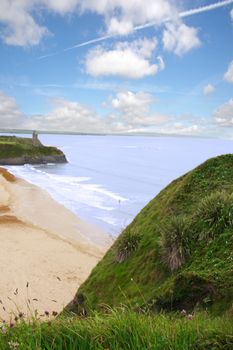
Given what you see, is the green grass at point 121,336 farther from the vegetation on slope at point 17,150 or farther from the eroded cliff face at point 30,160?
the vegetation on slope at point 17,150

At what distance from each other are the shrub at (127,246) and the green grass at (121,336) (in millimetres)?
6897

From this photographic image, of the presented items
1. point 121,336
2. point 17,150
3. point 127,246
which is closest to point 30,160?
point 17,150

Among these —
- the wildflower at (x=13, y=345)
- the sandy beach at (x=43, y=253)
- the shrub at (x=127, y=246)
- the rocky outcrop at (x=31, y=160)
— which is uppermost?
the wildflower at (x=13, y=345)

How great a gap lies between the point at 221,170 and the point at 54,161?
99.3 meters

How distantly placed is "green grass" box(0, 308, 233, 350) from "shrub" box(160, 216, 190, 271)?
4.69 m

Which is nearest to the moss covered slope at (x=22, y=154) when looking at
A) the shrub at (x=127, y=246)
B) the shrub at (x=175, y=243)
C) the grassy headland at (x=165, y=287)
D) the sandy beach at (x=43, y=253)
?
the sandy beach at (x=43, y=253)

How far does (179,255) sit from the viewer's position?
9.48 m

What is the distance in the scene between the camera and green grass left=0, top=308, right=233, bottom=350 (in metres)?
4.12

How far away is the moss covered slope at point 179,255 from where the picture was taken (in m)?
8.02

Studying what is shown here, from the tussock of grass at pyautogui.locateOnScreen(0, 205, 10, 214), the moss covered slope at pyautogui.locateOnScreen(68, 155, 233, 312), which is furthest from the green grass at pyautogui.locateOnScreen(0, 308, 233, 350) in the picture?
the tussock of grass at pyautogui.locateOnScreen(0, 205, 10, 214)

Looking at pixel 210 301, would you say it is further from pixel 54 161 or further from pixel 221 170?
pixel 54 161

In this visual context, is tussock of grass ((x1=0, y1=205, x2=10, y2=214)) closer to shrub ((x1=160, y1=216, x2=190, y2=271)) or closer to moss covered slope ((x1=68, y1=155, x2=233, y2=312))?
moss covered slope ((x1=68, y1=155, x2=233, y2=312))

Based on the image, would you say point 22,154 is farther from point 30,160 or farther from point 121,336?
point 121,336

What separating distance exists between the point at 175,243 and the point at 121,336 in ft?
18.7
